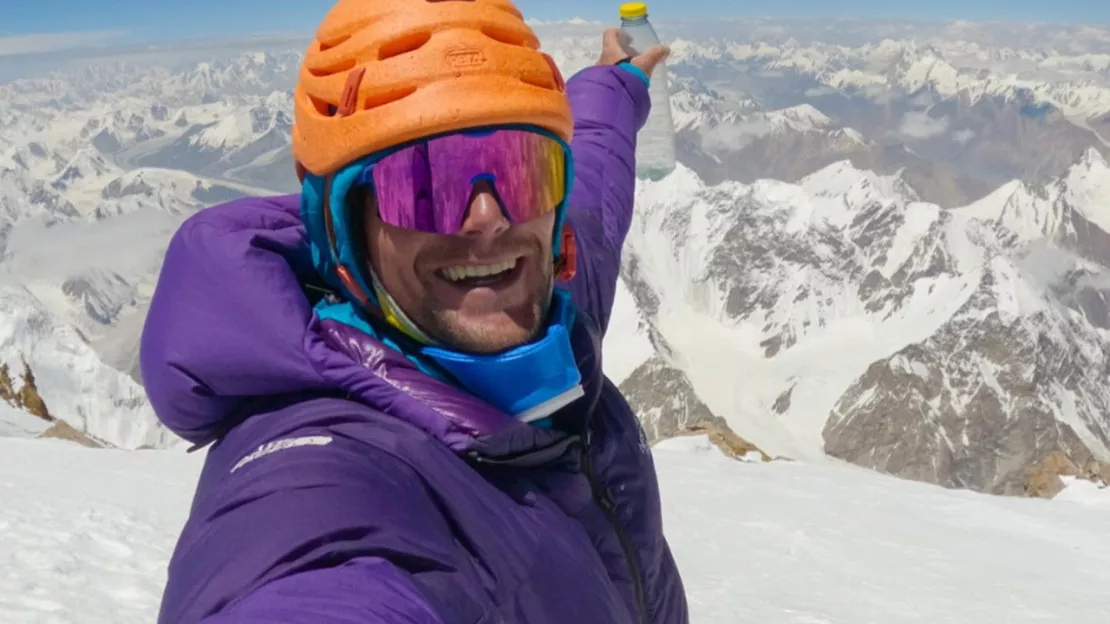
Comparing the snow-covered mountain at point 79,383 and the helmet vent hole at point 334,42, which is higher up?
the helmet vent hole at point 334,42

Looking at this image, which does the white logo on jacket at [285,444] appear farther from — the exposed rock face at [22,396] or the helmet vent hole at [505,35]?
the exposed rock face at [22,396]

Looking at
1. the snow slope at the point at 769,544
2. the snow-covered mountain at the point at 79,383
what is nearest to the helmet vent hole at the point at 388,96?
the snow slope at the point at 769,544

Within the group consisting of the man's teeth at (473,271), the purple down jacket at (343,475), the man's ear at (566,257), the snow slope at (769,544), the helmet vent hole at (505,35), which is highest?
the helmet vent hole at (505,35)

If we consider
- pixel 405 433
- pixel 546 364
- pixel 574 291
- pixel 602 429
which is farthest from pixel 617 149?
pixel 405 433

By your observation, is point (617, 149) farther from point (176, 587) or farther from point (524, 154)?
point (176, 587)

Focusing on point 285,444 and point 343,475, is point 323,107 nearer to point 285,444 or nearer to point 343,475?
point 285,444

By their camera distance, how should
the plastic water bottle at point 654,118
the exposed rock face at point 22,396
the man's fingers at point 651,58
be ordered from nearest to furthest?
1. the man's fingers at point 651,58
2. the plastic water bottle at point 654,118
3. the exposed rock face at point 22,396

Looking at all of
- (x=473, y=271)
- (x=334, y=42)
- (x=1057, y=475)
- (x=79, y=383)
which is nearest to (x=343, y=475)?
(x=473, y=271)
